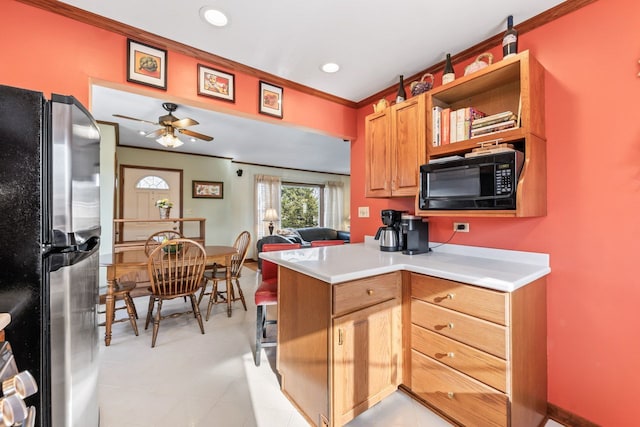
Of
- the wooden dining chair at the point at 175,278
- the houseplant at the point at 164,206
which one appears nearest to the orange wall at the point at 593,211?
the wooden dining chair at the point at 175,278

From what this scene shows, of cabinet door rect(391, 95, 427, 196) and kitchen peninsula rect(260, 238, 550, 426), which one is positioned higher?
cabinet door rect(391, 95, 427, 196)

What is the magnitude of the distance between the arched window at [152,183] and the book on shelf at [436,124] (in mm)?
4923

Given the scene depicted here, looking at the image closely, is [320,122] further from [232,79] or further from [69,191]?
[69,191]

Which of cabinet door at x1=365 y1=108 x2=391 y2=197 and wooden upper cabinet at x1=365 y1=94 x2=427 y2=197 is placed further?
cabinet door at x1=365 y1=108 x2=391 y2=197

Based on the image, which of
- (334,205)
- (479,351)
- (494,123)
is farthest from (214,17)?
(334,205)

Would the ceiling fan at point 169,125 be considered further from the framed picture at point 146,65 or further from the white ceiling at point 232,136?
the framed picture at point 146,65

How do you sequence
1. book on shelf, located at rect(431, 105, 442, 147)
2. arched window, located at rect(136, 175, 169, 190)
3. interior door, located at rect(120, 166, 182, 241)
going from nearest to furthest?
1. book on shelf, located at rect(431, 105, 442, 147)
2. interior door, located at rect(120, 166, 182, 241)
3. arched window, located at rect(136, 175, 169, 190)

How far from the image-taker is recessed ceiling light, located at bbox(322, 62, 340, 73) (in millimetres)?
2133

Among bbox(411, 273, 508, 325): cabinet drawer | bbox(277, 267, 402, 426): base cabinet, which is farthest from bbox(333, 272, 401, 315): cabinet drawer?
bbox(411, 273, 508, 325): cabinet drawer

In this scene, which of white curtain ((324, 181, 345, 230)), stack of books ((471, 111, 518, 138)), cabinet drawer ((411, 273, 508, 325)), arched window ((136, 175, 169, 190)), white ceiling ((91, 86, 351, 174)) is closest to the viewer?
cabinet drawer ((411, 273, 508, 325))

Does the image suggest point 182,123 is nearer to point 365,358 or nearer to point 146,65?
point 146,65

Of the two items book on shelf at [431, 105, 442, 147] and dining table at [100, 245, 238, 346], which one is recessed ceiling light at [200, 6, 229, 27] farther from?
dining table at [100, 245, 238, 346]

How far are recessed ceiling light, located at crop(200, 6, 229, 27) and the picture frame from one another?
1.36 feet

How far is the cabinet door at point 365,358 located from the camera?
139cm
